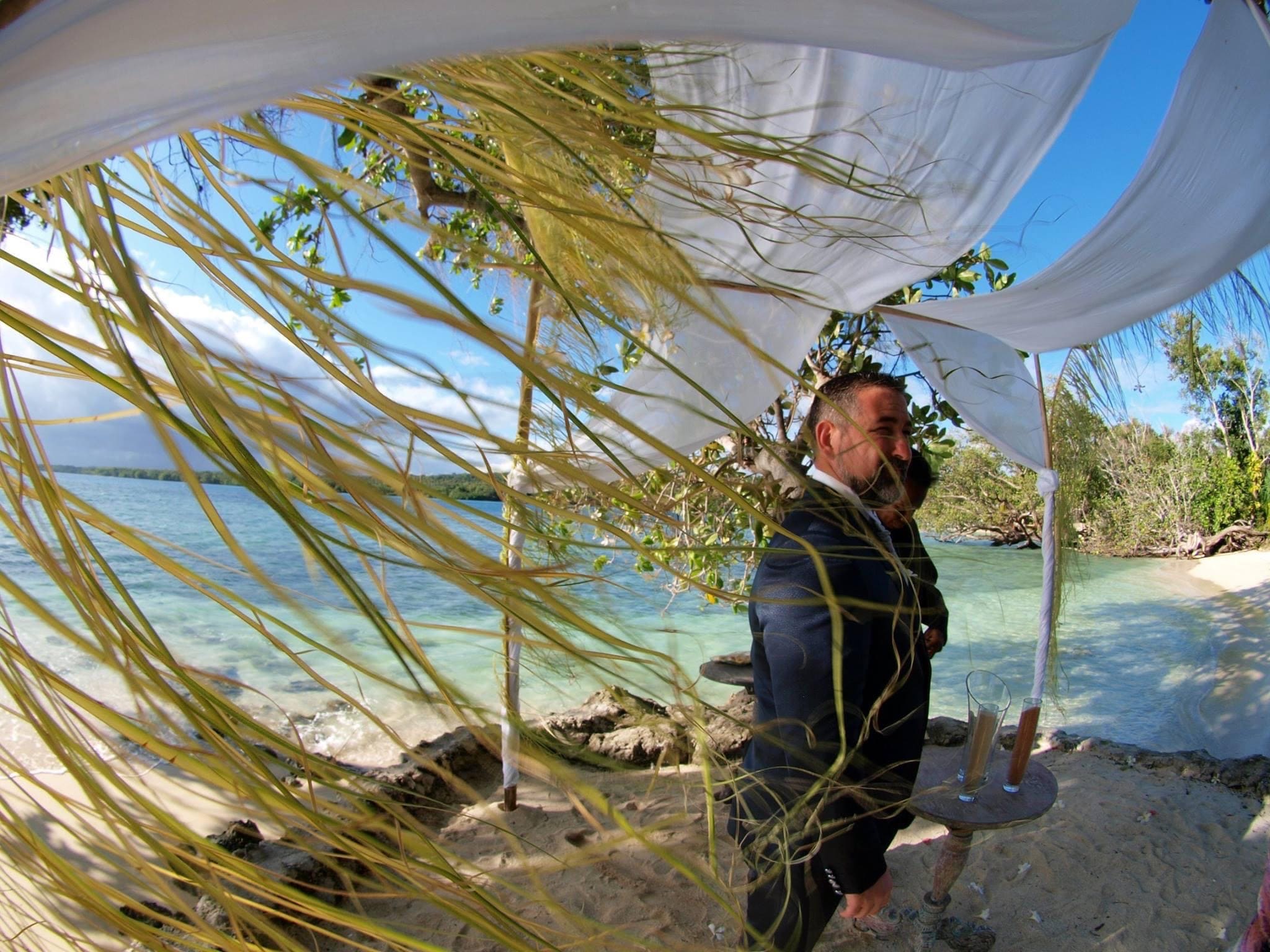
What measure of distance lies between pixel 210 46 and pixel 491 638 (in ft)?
1.29

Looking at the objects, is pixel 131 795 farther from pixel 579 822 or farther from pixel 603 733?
pixel 603 733

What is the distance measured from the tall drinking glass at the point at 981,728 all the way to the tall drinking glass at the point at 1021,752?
13cm

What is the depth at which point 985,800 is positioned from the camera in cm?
197

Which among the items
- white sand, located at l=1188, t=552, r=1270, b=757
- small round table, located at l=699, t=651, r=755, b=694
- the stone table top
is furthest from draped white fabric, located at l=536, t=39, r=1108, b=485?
white sand, located at l=1188, t=552, r=1270, b=757

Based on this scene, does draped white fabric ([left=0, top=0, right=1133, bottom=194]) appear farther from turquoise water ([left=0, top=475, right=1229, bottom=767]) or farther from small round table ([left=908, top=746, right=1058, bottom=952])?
small round table ([left=908, top=746, right=1058, bottom=952])

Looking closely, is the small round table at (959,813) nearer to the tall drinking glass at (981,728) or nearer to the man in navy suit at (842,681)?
the tall drinking glass at (981,728)

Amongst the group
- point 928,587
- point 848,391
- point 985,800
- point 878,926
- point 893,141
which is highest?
point 893,141

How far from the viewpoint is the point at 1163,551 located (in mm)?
14133

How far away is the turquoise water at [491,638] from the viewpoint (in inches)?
21.1

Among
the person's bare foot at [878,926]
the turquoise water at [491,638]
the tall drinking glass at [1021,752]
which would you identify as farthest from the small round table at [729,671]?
the tall drinking glass at [1021,752]

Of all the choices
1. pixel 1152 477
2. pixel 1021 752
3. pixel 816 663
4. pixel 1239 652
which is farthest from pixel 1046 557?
pixel 1239 652

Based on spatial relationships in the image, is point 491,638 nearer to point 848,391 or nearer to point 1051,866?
point 848,391

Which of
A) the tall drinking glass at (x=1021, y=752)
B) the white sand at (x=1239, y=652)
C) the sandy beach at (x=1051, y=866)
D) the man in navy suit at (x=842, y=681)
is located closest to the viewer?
the man in navy suit at (x=842, y=681)

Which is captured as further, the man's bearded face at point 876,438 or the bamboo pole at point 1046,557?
the bamboo pole at point 1046,557
